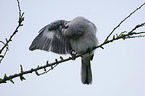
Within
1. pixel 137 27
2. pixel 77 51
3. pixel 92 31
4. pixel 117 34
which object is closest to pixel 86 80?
pixel 77 51

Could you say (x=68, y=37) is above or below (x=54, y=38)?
below

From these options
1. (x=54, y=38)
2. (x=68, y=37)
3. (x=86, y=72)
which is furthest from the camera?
(x=86, y=72)

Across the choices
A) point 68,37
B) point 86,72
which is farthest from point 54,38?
point 86,72

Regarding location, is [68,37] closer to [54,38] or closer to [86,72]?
[54,38]

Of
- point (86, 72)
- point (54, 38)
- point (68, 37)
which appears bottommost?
point (86, 72)

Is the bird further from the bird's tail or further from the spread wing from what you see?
the bird's tail

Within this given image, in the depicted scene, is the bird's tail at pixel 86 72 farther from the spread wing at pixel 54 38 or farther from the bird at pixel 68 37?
the spread wing at pixel 54 38

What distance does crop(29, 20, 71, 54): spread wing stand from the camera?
405 cm

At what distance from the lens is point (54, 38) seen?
4273 millimetres

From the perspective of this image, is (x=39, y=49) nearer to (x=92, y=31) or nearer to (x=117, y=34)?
(x=92, y=31)

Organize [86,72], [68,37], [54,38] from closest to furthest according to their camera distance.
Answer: [68,37]
[54,38]
[86,72]

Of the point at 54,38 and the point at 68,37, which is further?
the point at 54,38

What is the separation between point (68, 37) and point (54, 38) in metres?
0.47

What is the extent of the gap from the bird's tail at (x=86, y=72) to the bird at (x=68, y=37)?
328mm
